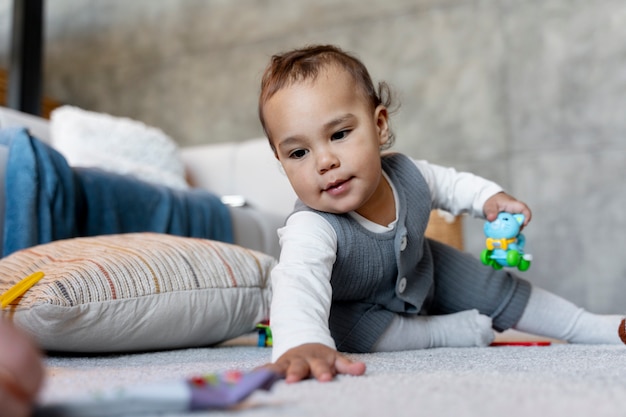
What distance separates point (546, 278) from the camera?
2.65 meters

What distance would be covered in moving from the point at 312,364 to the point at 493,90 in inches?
89.1

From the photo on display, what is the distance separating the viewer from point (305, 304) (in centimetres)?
82

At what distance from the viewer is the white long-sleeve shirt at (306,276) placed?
77 cm

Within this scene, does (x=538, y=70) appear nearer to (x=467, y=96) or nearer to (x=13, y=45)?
(x=467, y=96)

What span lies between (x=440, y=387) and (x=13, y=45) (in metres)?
2.87

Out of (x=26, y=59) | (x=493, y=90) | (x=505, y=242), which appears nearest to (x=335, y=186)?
(x=505, y=242)

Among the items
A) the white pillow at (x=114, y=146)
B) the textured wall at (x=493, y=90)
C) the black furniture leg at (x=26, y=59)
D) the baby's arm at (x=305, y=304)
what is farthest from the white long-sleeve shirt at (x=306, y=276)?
the black furniture leg at (x=26, y=59)

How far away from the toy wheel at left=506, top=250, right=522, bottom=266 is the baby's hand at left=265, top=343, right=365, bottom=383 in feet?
1.50

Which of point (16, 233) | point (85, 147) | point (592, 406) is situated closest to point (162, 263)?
point (16, 233)

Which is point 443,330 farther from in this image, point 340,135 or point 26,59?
point 26,59

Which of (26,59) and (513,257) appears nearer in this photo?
(513,257)

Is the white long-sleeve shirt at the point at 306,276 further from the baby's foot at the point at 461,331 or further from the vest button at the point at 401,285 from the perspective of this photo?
the baby's foot at the point at 461,331

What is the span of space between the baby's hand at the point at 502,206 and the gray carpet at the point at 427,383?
0.79 feet

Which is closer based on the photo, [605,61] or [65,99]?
[605,61]
